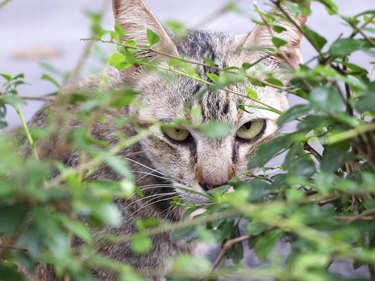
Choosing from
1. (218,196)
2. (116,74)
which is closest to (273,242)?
(218,196)

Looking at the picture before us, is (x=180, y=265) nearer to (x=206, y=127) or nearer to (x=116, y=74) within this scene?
(x=206, y=127)

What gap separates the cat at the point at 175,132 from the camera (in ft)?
9.36

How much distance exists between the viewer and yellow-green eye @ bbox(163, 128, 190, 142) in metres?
2.98

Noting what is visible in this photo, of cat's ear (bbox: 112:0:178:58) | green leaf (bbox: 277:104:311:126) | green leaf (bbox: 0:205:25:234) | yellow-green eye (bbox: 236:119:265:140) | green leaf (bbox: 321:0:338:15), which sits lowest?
yellow-green eye (bbox: 236:119:265:140)

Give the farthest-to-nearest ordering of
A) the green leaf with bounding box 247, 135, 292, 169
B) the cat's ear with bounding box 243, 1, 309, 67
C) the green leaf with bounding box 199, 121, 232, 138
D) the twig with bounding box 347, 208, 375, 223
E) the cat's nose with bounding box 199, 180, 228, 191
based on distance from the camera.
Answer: the cat's ear with bounding box 243, 1, 309, 67 < the cat's nose with bounding box 199, 180, 228, 191 < the green leaf with bounding box 247, 135, 292, 169 < the twig with bounding box 347, 208, 375, 223 < the green leaf with bounding box 199, 121, 232, 138

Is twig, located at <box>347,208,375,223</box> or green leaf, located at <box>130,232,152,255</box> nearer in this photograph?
green leaf, located at <box>130,232,152,255</box>

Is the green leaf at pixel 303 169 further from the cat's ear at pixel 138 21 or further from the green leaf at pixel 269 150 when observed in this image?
the cat's ear at pixel 138 21

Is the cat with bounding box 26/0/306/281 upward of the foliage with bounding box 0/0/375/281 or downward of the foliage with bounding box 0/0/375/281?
downward

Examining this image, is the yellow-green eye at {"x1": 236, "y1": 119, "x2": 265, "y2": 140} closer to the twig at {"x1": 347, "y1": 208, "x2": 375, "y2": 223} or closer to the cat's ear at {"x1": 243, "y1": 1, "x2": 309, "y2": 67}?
the cat's ear at {"x1": 243, "y1": 1, "x2": 309, "y2": 67}

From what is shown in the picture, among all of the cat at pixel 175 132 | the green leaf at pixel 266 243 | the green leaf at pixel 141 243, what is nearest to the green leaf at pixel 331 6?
the green leaf at pixel 266 243

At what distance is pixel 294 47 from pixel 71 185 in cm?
198

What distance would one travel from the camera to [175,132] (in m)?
3.00

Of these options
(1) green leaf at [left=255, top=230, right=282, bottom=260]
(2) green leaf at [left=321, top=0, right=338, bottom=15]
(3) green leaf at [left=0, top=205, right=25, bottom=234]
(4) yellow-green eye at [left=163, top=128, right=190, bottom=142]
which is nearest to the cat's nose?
(4) yellow-green eye at [left=163, top=128, right=190, bottom=142]

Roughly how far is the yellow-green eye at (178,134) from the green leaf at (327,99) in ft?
5.52
